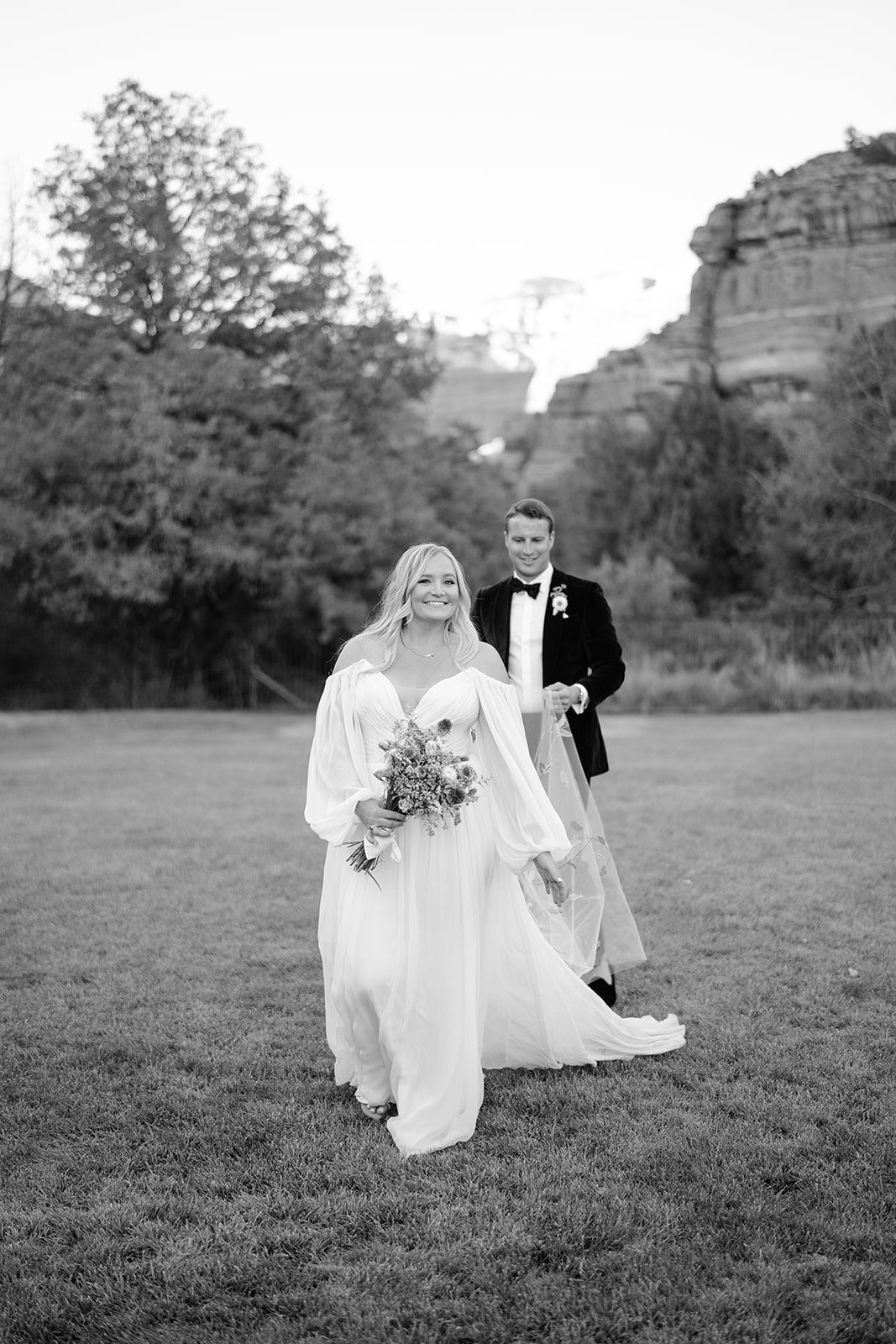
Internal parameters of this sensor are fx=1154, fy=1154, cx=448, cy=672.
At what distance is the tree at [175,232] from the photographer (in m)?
25.5

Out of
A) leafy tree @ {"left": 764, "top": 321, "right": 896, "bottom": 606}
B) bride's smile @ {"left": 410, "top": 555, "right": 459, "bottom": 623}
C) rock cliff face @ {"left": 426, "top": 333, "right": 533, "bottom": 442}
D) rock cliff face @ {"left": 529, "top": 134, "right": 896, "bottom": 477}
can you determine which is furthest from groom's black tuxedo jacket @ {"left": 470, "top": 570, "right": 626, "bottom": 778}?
rock cliff face @ {"left": 426, "top": 333, "right": 533, "bottom": 442}

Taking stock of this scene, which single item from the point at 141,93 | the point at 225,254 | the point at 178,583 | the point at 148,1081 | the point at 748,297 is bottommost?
the point at 148,1081

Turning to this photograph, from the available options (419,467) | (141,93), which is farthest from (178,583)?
(141,93)

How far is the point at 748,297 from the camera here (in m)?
71.4

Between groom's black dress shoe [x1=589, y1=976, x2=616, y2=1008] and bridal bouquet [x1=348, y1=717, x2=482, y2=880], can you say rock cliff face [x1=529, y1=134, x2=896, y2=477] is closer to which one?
groom's black dress shoe [x1=589, y1=976, x2=616, y2=1008]

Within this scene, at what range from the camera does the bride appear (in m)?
4.32

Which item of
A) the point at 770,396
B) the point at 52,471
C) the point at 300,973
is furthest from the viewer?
the point at 770,396

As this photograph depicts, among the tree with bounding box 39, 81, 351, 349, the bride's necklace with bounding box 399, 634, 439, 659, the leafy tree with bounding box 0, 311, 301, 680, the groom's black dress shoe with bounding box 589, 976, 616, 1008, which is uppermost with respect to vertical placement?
the tree with bounding box 39, 81, 351, 349

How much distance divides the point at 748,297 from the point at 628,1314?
74.9 meters

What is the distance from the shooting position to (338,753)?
4609 mm

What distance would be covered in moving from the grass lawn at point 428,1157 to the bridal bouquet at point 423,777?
120 centimetres

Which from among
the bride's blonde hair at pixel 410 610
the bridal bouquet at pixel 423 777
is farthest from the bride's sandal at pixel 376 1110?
the bride's blonde hair at pixel 410 610

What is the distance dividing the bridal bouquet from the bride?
3.3 inches

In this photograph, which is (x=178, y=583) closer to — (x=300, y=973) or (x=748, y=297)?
(x=300, y=973)
